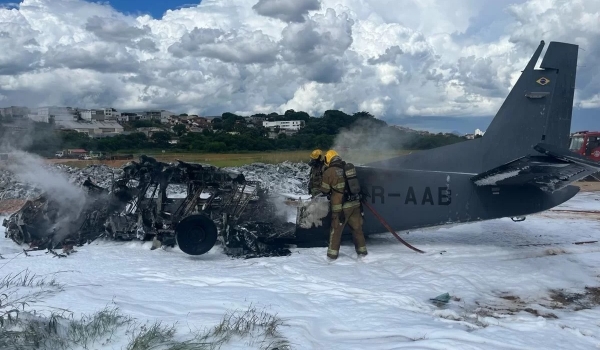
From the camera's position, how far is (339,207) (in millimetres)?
9000

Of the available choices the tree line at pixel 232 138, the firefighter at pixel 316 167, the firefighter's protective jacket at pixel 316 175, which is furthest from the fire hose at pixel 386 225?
the tree line at pixel 232 138

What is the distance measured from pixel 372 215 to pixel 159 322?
18.1 ft

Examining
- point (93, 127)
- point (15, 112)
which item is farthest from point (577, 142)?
point (15, 112)

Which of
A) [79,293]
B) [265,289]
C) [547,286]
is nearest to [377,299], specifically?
[265,289]

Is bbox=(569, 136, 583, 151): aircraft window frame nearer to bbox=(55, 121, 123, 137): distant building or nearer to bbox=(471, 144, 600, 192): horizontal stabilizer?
bbox=(471, 144, 600, 192): horizontal stabilizer

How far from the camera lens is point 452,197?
9.70m

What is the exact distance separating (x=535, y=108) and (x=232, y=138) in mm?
8664

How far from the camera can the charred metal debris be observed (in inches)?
364

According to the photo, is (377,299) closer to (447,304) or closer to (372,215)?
(447,304)

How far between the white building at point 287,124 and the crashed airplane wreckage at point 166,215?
560 centimetres

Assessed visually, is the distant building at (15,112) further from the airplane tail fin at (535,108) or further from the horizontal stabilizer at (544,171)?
the airplane tail fin at (535,108)

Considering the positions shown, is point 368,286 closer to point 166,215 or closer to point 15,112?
point 166,215

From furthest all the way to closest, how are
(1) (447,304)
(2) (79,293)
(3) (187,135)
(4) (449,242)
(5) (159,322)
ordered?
(3) (187,135)
(4) (449,242)
(1) (447,304)
(2) (79,293)
(5) (159,322)

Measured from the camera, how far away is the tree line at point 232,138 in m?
11.5
